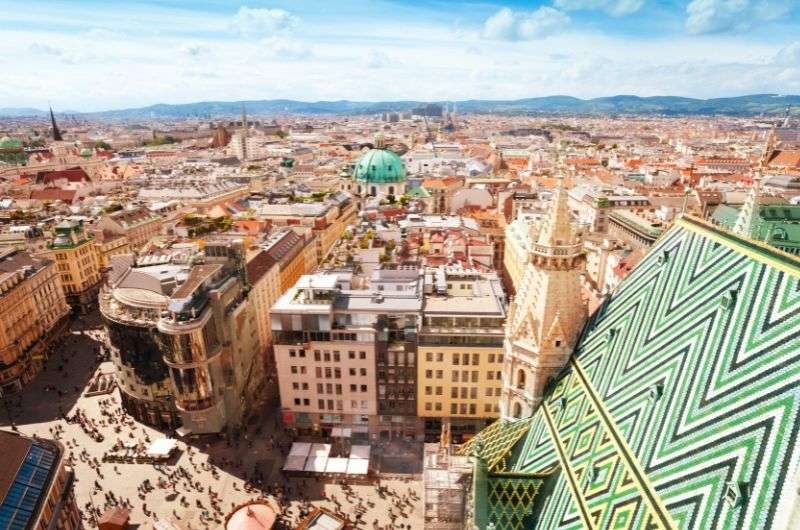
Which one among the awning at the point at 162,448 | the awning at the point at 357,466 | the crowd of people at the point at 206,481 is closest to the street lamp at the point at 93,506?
the crowd of people at the point at 206,481

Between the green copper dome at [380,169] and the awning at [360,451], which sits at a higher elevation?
the green copper dome at [380,169]

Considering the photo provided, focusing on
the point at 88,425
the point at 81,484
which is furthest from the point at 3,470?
the point at 88,425

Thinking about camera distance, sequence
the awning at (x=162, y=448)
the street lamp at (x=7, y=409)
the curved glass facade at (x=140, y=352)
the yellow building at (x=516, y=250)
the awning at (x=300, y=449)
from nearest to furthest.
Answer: the awning at (x=300, y=449)
the awning at (x=162, y=448)
the curved glass facade at (x=140, y=352)
the street lamp at (x=7, y=409)
the yellow building at (x=516, y=250)

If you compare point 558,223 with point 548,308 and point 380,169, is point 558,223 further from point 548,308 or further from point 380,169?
point 380,169

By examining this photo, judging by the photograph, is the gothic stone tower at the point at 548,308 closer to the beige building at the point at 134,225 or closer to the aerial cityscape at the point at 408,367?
the aerial cityscape at the point at 408,367

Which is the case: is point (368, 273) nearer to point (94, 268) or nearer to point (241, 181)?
point (94, 268)
